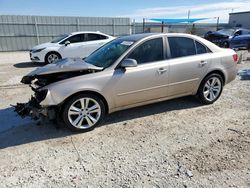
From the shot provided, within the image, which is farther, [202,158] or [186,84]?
[186,84]

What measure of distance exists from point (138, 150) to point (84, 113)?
113 centimetres

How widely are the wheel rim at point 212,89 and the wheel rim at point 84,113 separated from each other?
2435mm

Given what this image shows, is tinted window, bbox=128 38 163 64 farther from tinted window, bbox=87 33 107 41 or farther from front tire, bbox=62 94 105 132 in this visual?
tinted window, bbox=87 33 107 41

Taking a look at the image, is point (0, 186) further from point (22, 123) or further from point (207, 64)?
point (207, 64)

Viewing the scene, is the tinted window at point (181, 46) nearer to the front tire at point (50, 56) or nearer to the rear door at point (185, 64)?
the rear door at point (185, 64)

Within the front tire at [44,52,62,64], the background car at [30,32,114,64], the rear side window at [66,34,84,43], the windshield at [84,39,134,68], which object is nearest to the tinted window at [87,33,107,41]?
the background car at [30,32,114,64]

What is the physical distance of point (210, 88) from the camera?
490cm

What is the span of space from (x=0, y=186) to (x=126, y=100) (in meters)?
2.28

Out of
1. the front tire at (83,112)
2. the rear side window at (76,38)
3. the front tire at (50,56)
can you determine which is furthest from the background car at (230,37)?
the front tire at (83,112)

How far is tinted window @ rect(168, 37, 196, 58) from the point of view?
4406 mm

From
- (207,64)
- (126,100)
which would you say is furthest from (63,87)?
(207,64)

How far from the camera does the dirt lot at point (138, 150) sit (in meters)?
2.68

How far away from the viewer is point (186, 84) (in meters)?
4.56

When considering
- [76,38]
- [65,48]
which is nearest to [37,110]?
[65,48]
